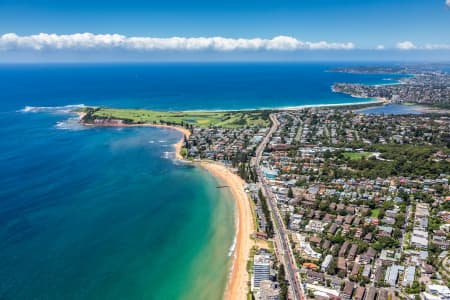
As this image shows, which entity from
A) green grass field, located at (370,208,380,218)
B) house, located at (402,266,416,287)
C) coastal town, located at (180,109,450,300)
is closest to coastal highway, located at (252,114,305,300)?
coastal town, located at (180,109,450,300)

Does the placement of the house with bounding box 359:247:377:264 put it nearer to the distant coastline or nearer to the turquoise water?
the distant coastline

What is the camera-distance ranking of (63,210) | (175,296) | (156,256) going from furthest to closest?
(63,210)
(156,256)
(175,296)

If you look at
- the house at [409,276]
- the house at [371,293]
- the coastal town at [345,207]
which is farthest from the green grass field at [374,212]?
the house at [371,293]

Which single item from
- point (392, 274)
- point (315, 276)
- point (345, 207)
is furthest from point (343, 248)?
point (345, 207)

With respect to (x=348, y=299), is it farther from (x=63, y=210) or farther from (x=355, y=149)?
(x=355, y=149)

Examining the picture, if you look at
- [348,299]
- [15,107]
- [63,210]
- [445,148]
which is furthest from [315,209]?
[15,107]

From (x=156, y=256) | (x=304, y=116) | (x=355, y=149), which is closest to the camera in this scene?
(x=156, y=256)

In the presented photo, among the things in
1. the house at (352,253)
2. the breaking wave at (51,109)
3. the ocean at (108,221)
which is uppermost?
the breaking wave at (51,109)

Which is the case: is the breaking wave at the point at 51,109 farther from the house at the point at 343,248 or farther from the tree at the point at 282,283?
the house at the point at 343,248
